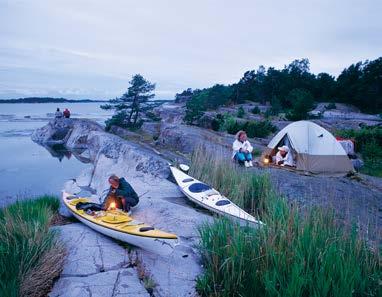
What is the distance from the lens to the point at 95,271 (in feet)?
16.3

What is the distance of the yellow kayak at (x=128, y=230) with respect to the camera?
17.7 ft

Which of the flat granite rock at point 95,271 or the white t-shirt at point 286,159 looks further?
the white t-shirt at point 286,159

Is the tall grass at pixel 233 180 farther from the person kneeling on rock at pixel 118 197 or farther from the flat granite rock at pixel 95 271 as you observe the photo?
the flat granite rock at pixel 95 271

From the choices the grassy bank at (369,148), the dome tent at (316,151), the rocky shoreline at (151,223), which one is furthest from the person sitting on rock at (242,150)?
the grassy bank at (369,148)

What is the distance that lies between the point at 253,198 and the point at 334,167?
5.71 metres

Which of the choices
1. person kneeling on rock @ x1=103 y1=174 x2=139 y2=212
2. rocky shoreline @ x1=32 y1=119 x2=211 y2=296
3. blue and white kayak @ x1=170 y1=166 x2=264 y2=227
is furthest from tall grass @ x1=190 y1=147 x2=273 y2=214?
person kneeling on rock @ x1=103 y1=174 x2=139 y2=212

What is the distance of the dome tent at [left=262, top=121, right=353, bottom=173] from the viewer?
11719mm

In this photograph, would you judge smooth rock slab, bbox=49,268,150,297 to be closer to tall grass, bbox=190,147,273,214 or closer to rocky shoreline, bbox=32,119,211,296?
rocky shoreline, bbox=32,119,211,296

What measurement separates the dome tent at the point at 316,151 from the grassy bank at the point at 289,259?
23.3ft

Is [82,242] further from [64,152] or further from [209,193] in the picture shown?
[64,152]

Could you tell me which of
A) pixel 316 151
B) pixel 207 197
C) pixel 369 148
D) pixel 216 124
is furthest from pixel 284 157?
pixel 216 124

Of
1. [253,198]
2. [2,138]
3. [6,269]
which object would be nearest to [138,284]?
[6,269]

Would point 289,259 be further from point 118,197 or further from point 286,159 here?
point 286,159

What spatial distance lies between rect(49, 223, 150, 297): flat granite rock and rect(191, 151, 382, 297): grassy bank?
3.57 ft
